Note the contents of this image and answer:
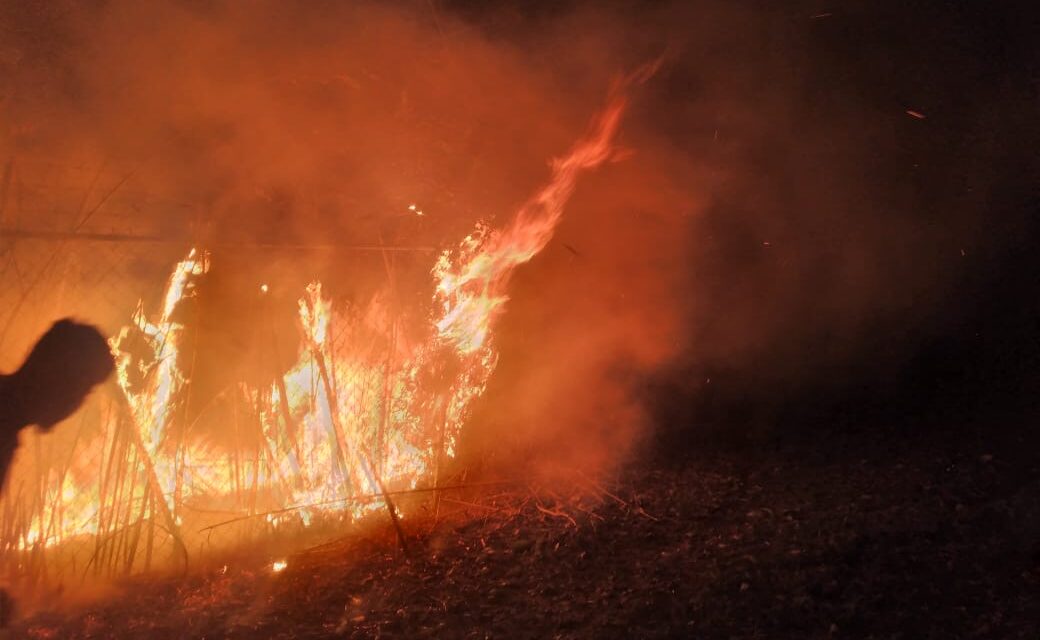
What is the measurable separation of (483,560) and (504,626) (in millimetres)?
560

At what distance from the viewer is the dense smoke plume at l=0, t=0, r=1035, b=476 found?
4594 millimetres

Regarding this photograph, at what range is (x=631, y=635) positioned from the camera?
2.98 m

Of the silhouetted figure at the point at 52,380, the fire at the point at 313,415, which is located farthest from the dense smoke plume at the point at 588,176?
the silhouetted figure at the point at 52,380

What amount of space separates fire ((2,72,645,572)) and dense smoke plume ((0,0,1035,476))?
0.66 ft

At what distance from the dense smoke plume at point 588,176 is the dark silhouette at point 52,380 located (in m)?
0.68

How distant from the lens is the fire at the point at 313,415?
405 centimetres

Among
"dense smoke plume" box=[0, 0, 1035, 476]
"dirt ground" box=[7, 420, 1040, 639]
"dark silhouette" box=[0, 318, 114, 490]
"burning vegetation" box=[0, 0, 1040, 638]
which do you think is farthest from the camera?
"dense smoke plume" box=[0, 0, 1035, 476]

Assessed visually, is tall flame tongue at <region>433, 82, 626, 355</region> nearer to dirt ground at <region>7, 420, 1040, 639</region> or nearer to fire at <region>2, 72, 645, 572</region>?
fire at <region>2, 72, 645, 572</region>

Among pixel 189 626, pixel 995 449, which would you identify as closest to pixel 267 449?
pixel 189 626

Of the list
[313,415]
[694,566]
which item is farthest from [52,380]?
[694,566]

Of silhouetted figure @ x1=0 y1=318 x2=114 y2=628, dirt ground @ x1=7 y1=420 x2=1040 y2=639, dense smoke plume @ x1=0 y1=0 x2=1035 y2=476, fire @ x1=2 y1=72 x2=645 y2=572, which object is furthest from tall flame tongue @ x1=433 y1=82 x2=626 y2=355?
silhouetted figure @ x1=0 y1=318 x2=114 y2=628

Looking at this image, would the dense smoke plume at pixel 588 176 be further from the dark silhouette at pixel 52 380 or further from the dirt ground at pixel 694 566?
the dirt ground at pixel 694 566

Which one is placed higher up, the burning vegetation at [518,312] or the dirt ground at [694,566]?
the burning vegetation at [518,312]

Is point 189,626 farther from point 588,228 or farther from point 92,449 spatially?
point 588,228
